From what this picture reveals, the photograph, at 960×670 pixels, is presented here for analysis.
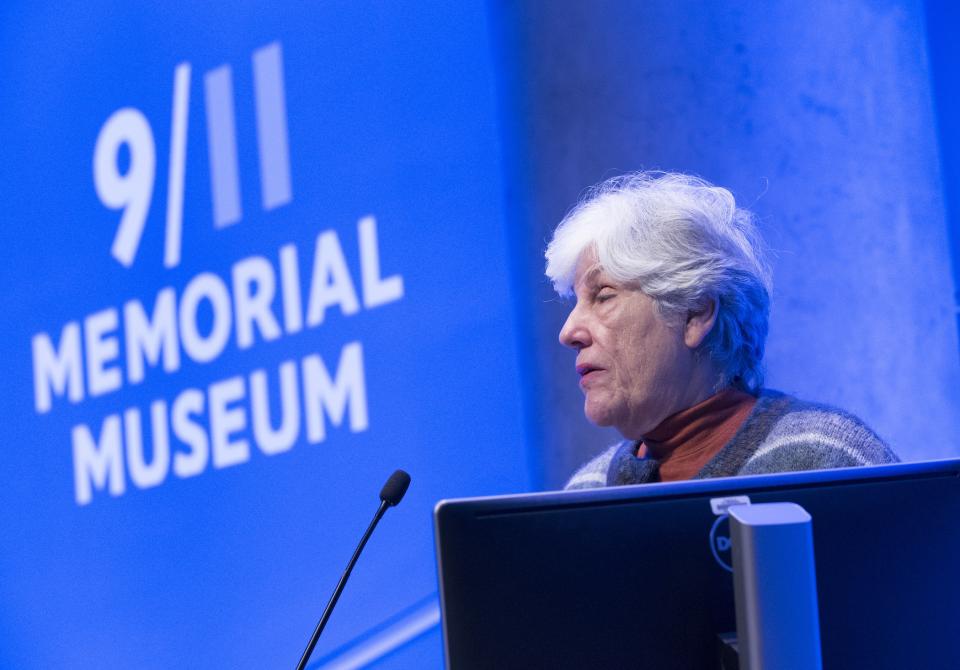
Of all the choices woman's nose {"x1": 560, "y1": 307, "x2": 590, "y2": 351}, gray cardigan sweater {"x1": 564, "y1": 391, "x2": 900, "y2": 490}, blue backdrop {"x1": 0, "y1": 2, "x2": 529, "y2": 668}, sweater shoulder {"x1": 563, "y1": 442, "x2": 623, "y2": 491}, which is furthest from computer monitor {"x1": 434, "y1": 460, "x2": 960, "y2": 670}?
blue backdrop {"x1": 0, "y1": 2, "x2": 529, "y2": 668}

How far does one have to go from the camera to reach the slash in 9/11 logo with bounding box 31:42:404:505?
2961mm

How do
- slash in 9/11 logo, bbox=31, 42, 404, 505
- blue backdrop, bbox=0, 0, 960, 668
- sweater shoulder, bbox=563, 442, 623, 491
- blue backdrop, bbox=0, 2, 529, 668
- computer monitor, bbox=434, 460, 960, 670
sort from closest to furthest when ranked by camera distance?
computer monitor, bbox=434, 460, 960, 670
sweater shoulder, bbox=563, 442, 623, 491
blue backdrop, bbox=0, 0, 960, 668
blue backdrop, bbox=0, 2, 529, 668
slash in 9/11 logo, bbox=31, 42, 404, 505

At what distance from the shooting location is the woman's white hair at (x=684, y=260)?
1.80 meters

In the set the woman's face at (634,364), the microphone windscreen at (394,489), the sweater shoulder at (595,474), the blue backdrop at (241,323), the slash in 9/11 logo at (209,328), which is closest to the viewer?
the microphone windscreen at (394,489)

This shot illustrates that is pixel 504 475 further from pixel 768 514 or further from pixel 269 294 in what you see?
pixel 768 514

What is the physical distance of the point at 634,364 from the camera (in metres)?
1.80

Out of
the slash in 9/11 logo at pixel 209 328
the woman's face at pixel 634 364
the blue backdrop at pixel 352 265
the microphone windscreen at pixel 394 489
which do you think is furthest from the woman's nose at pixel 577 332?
the slash in 9/11 logo at pixel 209 328

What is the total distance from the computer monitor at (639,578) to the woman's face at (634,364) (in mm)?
839

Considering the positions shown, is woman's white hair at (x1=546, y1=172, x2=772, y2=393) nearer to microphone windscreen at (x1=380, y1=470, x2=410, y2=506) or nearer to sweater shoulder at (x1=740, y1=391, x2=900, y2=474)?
sweater shoulder at (x1=740, y1=391, x2=900, y2=474)

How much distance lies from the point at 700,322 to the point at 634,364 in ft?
0.44

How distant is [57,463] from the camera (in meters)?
3.47

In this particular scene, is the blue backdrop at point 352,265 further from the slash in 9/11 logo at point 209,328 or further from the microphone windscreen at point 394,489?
the microphone windscreen at point 394,489

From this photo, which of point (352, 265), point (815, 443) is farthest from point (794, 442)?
point (352, 265)

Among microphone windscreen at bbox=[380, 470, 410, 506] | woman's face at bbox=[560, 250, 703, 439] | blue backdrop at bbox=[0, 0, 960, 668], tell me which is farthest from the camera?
blue backdrop at bbox=[0, 0, 960, 668]
